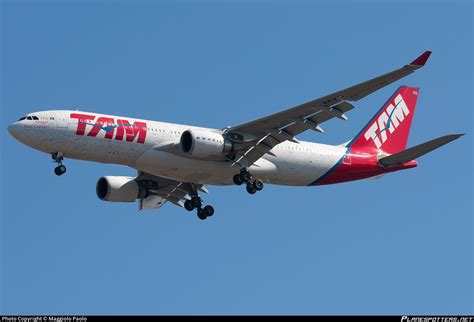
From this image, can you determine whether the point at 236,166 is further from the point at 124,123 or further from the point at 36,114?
the point at 36,114

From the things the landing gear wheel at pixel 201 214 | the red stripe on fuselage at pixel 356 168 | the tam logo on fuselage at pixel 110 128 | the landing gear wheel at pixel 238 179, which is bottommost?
the landing gear wheel at pixel 201 214

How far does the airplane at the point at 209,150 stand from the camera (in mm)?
46969

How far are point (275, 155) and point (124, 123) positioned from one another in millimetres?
7765

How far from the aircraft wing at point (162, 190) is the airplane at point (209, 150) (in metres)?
0.05

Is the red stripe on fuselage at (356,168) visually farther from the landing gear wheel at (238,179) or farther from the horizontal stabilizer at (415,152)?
the landing gear wheel at (238,179)

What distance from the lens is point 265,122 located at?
48156mm

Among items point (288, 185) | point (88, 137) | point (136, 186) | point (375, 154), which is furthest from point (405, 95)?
point (88, 137)

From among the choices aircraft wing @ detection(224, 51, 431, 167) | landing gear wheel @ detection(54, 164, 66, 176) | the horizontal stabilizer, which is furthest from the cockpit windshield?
the horizontal stabilizer

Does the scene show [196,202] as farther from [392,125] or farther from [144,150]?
[392,125]

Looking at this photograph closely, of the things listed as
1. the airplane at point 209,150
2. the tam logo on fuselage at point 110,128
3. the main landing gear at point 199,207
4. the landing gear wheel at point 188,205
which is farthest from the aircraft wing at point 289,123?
the landing gear wheel at point 188,205

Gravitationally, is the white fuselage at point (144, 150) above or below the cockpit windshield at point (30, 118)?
below

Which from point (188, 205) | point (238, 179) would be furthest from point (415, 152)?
point (188, 205)

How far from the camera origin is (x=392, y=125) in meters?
56.6

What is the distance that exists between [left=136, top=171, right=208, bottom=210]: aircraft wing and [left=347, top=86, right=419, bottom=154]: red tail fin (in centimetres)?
897
